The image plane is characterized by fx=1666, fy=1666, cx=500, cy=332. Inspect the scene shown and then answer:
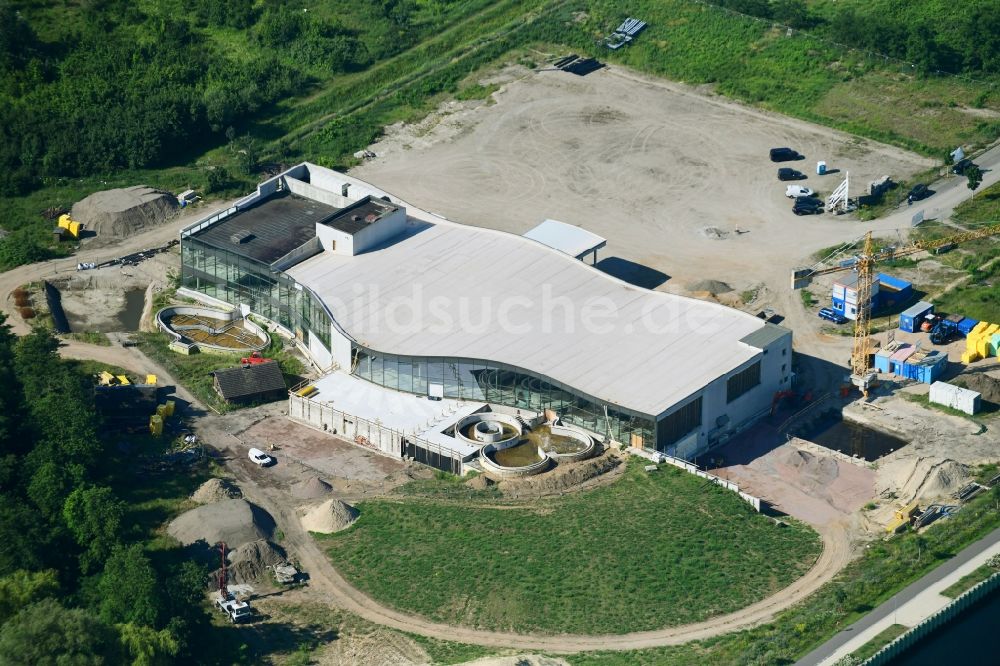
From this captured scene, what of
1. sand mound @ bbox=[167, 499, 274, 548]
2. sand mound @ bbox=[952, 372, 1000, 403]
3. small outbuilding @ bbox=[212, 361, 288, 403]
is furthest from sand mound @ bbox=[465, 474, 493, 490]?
sand mound @ bbox=[952, 372, 1000, 403]

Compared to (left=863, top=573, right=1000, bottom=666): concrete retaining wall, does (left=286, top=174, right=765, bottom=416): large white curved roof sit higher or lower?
higher

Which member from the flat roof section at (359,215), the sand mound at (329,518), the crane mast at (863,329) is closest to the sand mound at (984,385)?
→ the crane mast at (863,329)

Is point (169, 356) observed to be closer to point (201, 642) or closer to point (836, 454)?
point (201, 642)

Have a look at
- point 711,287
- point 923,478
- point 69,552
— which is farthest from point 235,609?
point 711,287

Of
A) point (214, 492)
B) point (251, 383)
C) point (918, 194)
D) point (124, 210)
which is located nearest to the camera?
point (214, 492)

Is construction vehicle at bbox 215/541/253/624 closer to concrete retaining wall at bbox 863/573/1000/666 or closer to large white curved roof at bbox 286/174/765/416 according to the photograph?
large white curved roof at bbox 286/174/765/416

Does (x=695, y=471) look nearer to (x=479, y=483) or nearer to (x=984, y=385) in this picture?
(x=479, y=483)
